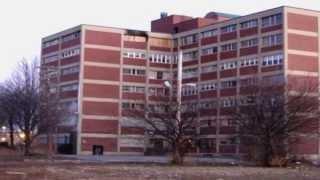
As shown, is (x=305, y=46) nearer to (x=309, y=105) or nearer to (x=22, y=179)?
(x=309, y=105)

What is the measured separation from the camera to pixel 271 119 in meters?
51.5

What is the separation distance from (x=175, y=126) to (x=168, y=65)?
71561 millimetres

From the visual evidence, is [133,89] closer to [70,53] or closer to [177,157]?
[70,53]

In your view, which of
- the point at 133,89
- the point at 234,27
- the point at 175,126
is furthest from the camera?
the point at 133,89

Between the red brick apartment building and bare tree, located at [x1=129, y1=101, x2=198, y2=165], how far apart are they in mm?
39852

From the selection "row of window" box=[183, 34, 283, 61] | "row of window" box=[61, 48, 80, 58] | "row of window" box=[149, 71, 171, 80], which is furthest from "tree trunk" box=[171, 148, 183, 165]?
"row of window" box=[149, 71, 171, 80]

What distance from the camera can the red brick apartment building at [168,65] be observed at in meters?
100

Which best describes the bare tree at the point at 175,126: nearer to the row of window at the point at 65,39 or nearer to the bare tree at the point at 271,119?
the bare tree at the point at 271,119

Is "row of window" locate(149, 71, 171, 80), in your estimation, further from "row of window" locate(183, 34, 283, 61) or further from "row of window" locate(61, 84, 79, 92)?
"row of window" locate(61, 84, 79, 92)

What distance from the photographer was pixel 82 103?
4407 inches

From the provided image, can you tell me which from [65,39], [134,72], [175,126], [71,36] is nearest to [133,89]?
[134,72]

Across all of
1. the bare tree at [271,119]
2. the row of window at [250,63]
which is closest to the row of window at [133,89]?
the row of window at [250,63]

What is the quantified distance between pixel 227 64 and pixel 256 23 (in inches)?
357

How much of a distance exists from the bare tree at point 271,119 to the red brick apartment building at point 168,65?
4184 cm
